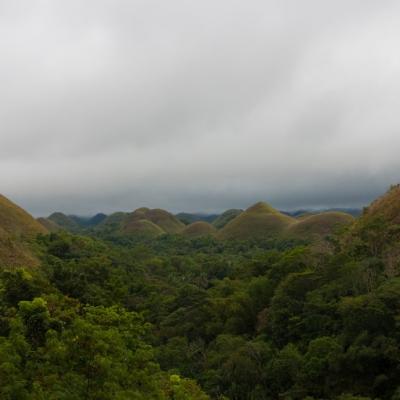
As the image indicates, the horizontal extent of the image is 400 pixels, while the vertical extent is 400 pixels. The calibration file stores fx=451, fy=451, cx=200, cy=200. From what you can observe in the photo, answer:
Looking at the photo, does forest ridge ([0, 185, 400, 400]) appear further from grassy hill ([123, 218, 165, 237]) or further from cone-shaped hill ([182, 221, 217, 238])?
grassy hill ([123, 218, 165, 237])

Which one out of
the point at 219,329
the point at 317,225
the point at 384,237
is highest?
the point at 384,237

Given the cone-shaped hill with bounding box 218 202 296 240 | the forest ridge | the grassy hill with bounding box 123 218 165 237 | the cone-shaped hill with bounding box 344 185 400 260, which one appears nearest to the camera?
the forest ridge

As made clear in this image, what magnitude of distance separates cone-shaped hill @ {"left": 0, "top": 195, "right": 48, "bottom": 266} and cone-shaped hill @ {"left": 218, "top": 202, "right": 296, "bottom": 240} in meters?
78.0

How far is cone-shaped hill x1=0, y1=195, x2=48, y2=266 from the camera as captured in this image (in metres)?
46.8

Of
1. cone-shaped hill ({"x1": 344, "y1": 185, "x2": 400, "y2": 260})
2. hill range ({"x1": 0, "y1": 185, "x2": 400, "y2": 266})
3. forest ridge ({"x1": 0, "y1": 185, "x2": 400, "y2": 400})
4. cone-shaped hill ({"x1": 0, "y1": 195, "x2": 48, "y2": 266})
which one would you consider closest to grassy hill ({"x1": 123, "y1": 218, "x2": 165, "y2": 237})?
hill range ({"x1": 0, "y1": 185, "x2": 400, "y2": 266})

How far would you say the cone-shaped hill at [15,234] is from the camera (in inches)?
1841

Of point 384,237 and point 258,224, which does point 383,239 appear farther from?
point 258,224

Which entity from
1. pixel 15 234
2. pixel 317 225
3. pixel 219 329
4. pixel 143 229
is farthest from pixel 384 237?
pixel 143 229

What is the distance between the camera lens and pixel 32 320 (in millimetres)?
19078

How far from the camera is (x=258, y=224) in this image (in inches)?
6068

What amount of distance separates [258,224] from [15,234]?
99974mm

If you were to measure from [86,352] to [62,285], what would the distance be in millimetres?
27838

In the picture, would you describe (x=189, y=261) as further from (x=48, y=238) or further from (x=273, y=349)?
(x=273, y=349)

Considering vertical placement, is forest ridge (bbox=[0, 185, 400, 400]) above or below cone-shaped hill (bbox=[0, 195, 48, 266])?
below
